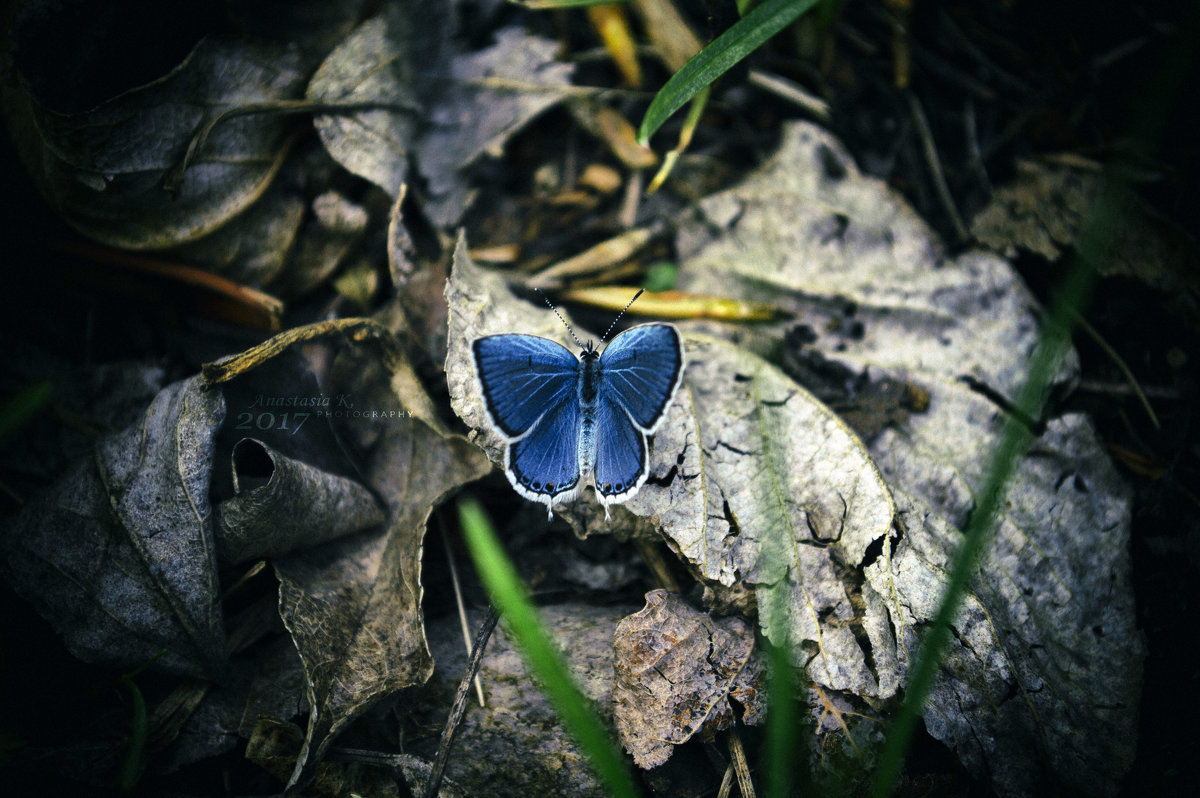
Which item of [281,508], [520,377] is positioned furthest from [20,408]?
[520,377]

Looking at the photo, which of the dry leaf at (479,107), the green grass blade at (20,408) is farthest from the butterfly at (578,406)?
the green grass blade at (20,408)

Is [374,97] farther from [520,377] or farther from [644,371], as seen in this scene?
[644,371]

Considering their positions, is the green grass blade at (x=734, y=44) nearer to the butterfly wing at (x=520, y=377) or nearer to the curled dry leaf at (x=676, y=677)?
the butterfly wing at (x=520, y=377)

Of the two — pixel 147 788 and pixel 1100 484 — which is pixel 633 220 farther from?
pixel 147 788

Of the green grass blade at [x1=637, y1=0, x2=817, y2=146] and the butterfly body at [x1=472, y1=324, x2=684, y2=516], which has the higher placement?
the green grass blade at [x1=637, y1=0, x2=817, y2=146]

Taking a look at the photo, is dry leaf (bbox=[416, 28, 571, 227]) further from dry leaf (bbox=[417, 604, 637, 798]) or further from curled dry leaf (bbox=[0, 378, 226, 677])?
dry leaf (bbox=[417, 604, 637, 798])

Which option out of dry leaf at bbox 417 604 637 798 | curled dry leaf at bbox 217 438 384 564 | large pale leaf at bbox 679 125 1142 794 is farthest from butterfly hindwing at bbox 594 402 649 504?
curled dry leaf at bbox 217 438 384 564

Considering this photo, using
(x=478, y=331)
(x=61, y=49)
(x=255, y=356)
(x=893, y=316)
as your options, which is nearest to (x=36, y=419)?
(x=255, y=356)
